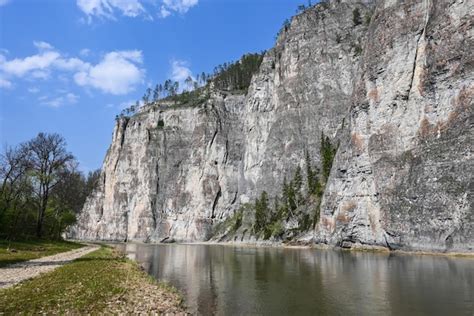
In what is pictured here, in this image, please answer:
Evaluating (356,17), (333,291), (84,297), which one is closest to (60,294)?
(84,297)

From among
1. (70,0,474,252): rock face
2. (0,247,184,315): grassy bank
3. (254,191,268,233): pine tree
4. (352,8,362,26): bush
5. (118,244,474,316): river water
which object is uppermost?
(352,8,362,26): bush

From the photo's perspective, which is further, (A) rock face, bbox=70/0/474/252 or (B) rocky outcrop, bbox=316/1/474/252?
(A) rock face, bbox=70/0/474/252

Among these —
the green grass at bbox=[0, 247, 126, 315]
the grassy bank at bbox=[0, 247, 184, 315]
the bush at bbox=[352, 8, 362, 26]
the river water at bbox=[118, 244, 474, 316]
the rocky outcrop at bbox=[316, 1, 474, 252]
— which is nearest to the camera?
the green grass at bbox=[0, 247, 126, 315]

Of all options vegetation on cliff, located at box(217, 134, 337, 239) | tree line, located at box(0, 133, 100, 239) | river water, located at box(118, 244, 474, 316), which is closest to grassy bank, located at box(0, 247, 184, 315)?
river water, located at box(118, 244, 474, 316)

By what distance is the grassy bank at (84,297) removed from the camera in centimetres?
1195

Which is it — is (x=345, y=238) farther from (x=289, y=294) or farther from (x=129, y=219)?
(x=129, y=219)

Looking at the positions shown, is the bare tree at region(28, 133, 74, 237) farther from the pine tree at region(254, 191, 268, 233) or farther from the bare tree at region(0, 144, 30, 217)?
the pine tree at region(254, 191, 268, 233)

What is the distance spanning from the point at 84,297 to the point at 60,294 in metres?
0.90

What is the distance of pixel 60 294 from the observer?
14164 mm

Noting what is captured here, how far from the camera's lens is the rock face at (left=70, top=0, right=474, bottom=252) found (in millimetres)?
44969

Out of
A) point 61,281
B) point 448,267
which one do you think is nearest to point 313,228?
point 448,267

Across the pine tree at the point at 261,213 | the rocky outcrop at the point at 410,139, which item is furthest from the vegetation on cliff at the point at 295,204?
the rocky outcrop at the point at 410,139

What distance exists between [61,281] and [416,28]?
54.4m

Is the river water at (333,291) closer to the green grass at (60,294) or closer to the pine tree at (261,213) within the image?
the green grass at (60,294)
